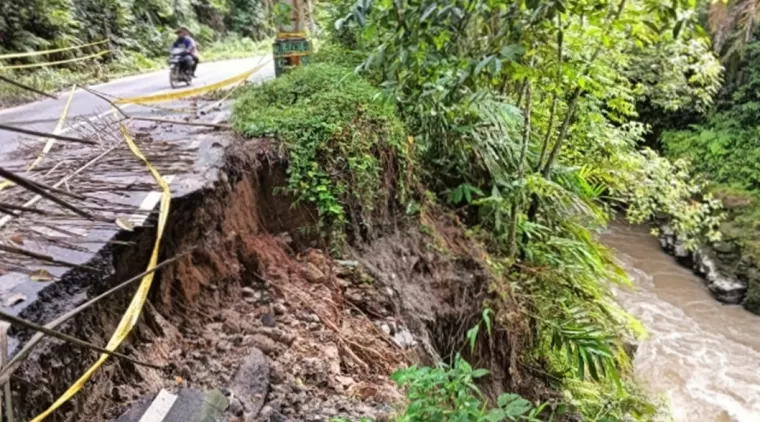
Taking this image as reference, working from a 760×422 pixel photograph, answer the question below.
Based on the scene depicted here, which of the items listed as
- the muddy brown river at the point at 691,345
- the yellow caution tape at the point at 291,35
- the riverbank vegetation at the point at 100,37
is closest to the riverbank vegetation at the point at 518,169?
the yellow caution tape at the point at 291,35

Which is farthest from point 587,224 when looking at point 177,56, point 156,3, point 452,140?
A: point 156,3

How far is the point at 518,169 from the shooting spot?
16.4 ft

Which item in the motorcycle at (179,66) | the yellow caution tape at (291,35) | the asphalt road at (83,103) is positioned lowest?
the asphalt road at (83,103)

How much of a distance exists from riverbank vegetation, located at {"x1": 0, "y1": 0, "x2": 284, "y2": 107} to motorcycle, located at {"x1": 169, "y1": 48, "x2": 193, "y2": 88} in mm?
1384

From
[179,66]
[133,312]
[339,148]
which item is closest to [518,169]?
[339,148]

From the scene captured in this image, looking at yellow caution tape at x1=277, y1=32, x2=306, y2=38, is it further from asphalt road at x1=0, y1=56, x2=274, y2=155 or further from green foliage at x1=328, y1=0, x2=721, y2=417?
asphalt road at x1=0, y1=56, x2=274, y2=155

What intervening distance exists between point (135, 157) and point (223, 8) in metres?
19.6

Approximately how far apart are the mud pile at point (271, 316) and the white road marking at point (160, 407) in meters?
0.06

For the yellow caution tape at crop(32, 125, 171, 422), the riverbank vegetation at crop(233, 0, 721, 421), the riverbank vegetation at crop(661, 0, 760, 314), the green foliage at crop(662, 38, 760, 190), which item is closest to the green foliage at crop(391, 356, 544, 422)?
the riverbank vegetation at crop(233, 0, 721, 421)

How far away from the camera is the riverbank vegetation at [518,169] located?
13.0 ft

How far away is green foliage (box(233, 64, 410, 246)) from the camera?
408 cm

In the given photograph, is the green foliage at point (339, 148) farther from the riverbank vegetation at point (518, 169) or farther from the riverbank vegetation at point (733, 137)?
the riverbank vegetation at point (733, 137)

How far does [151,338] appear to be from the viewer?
276cm

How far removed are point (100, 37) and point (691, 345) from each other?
14717mm
